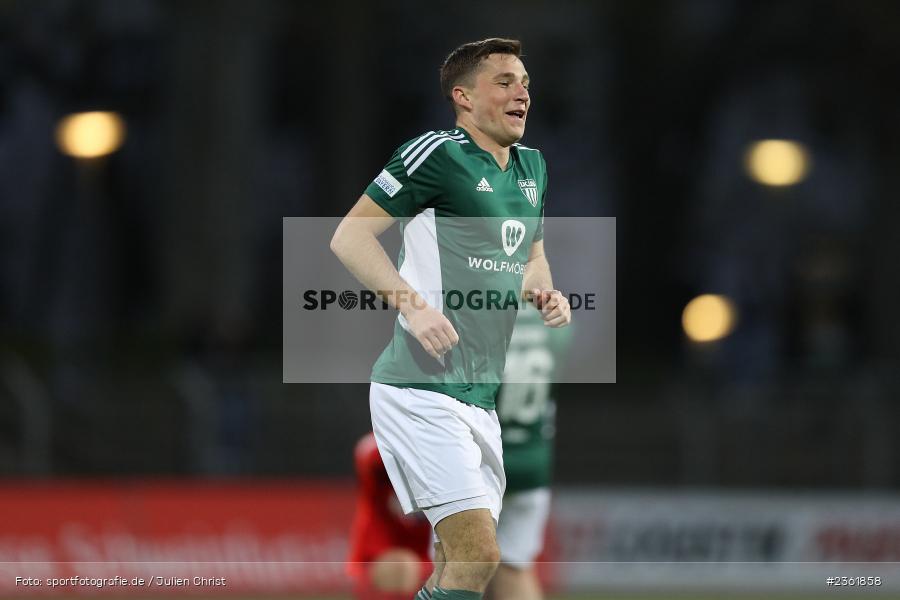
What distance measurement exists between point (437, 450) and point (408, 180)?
1.04 meters

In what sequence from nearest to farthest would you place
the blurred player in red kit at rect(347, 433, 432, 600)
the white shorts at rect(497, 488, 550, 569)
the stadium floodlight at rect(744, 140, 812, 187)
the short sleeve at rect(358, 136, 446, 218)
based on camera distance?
the short sleeve at rect(358, 136, 446, 218) → the blurred player in red kit at rect(347, 433, 432, 600) → the white shorts at rect(497, 488, 550, 569) → the stadium floodlight at rect(744, 140, 812, 187)

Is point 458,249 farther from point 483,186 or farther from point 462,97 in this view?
point 462,97

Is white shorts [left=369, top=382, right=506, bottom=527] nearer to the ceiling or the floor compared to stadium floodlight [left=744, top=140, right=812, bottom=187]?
nearer to the floor

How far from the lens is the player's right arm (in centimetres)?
637

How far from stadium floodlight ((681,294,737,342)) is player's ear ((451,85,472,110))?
17.7 meters

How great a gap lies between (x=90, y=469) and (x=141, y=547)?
6.61ft

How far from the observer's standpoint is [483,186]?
668cm

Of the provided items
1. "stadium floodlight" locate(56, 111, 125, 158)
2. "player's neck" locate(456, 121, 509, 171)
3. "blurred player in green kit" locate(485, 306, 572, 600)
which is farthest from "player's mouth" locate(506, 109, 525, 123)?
"stadium floodlight" locate(56, 111, 125, 158)

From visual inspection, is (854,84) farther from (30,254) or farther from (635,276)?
(30,254)

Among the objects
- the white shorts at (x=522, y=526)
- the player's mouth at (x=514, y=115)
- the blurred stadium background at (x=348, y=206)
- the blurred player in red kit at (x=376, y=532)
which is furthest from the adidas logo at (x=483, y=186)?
the blurred stadium background at (x=348, y=206)

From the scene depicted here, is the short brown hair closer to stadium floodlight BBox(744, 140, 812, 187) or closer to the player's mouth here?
the player's mouth

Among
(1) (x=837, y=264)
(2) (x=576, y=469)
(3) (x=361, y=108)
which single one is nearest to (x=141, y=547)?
(2) (x=576, y=469)

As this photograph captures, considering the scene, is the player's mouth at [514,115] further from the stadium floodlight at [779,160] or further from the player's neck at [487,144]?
the stadium floodlight at [779,160]

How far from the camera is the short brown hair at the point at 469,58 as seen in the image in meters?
6.75
